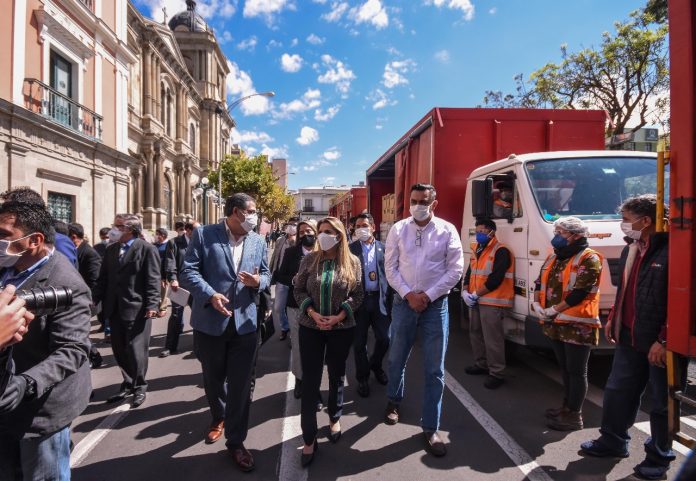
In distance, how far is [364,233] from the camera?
15.9 ft

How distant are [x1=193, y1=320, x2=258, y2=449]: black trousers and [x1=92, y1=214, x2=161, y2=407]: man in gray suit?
137cm

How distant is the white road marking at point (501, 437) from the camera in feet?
9.81

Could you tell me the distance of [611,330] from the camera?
3.22m

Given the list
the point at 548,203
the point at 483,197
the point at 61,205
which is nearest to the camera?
the point at 548,203

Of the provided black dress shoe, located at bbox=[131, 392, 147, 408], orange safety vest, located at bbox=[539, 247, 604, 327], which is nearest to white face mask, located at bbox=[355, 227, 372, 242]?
orange safety vest, located at bbox=[539, 247, 604, 327]

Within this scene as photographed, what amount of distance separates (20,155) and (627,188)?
1378 cm

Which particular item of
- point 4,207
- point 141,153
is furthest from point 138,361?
point 141,153

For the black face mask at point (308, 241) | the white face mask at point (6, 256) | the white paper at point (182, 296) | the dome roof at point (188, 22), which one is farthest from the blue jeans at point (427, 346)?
the dome roof at point (188, 22)

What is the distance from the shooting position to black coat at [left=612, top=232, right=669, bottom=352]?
2.73 meters

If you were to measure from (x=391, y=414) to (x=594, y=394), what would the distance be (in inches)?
87.3

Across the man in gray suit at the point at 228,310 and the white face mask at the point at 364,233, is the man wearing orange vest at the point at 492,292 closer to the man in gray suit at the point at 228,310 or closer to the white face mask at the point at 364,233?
the white face mask at the point at 364,233

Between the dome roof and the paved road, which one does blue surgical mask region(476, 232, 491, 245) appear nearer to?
the paved road

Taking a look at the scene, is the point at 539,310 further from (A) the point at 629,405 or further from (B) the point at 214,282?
(B) the point at 214,282

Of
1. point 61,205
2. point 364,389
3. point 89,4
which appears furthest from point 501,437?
point 89,4
